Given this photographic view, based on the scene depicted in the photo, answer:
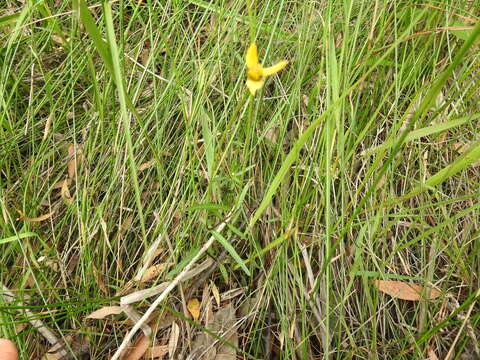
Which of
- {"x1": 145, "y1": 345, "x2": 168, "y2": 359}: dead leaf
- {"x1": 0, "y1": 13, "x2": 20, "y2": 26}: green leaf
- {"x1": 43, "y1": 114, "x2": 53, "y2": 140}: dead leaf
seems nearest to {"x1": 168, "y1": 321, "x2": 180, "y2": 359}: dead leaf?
{"x1": 145, "y1": 345, "x2": 168, "y2": 359}: dead leaf

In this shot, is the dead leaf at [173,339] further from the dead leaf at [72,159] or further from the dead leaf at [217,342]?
the dead leaf at [72,159]

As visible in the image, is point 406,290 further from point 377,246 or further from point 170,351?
point 170,351

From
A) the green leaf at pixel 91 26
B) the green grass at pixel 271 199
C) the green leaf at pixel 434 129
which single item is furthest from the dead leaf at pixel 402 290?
the green leaf at pixel 91 26

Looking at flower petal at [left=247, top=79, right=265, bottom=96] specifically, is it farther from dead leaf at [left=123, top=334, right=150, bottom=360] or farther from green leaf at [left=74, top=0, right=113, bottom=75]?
dead leaf at [left=123, top=334, right=150, bottom=360]

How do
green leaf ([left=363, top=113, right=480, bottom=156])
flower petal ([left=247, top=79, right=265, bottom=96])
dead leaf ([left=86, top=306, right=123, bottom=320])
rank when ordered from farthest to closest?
dead leaf ([left=86, top=306, right=123, bottom=320]) → green leaf ([left=363, top=113, right=480, bottom=156]) → flower petal ([left=247, top=79, right=265, bottom=96])

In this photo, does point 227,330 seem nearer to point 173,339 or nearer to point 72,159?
point 173,339

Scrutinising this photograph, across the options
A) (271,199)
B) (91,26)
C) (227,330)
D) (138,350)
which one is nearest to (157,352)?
(138,350)

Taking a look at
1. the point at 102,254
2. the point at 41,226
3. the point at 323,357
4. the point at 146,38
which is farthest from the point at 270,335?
the point at 146,38
